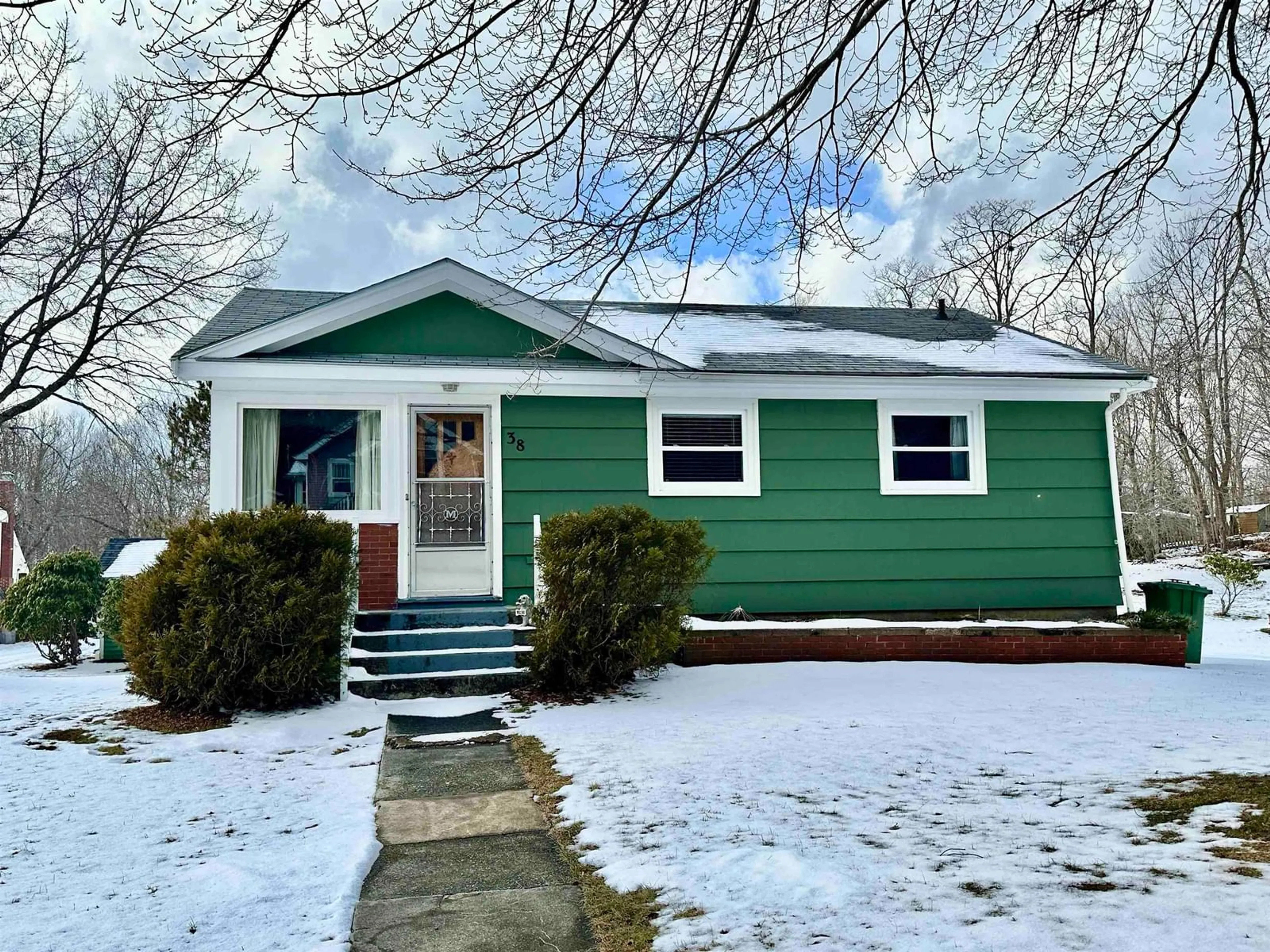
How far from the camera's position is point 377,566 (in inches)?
337

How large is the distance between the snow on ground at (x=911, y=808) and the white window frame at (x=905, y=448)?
2589mm

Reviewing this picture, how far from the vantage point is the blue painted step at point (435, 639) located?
7684 millimetres

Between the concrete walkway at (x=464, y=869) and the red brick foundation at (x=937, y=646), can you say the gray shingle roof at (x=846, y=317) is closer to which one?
the red brick foundation at (x=937, y=646)

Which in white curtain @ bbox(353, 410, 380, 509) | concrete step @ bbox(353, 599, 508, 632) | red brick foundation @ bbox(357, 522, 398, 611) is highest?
white curtain @ bbox(353, 410, 380, 509)

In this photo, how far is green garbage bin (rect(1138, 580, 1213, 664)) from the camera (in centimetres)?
941

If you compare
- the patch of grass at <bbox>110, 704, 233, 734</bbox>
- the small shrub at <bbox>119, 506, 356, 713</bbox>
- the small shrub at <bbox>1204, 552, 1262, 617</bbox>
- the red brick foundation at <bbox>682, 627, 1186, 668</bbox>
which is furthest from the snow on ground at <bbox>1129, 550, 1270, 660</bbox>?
the patch of grass at <bbox>110, 704, 233, 734</bbox>

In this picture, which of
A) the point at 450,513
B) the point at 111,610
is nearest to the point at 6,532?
the point at 111,610

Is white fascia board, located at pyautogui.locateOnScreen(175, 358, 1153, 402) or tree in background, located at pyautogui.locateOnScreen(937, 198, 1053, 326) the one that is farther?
white fascia board, located at pyautogui.locateOnScreen(175, 358, 1153, 402)

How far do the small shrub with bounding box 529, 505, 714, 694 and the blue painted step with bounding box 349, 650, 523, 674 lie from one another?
21.5 inches

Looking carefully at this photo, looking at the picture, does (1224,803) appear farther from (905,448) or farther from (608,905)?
(905,448)

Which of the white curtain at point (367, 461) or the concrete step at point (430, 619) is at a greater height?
the white curtain at point (367, 461)

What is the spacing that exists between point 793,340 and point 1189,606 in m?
5.18

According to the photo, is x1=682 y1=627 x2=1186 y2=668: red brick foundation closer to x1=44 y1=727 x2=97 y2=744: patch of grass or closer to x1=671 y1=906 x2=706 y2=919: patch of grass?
x1=44 y1=727 x2=97 y2=744: patch of grass

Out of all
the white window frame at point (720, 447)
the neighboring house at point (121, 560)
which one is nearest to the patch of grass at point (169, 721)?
the neighboring house at point (121, 560)
